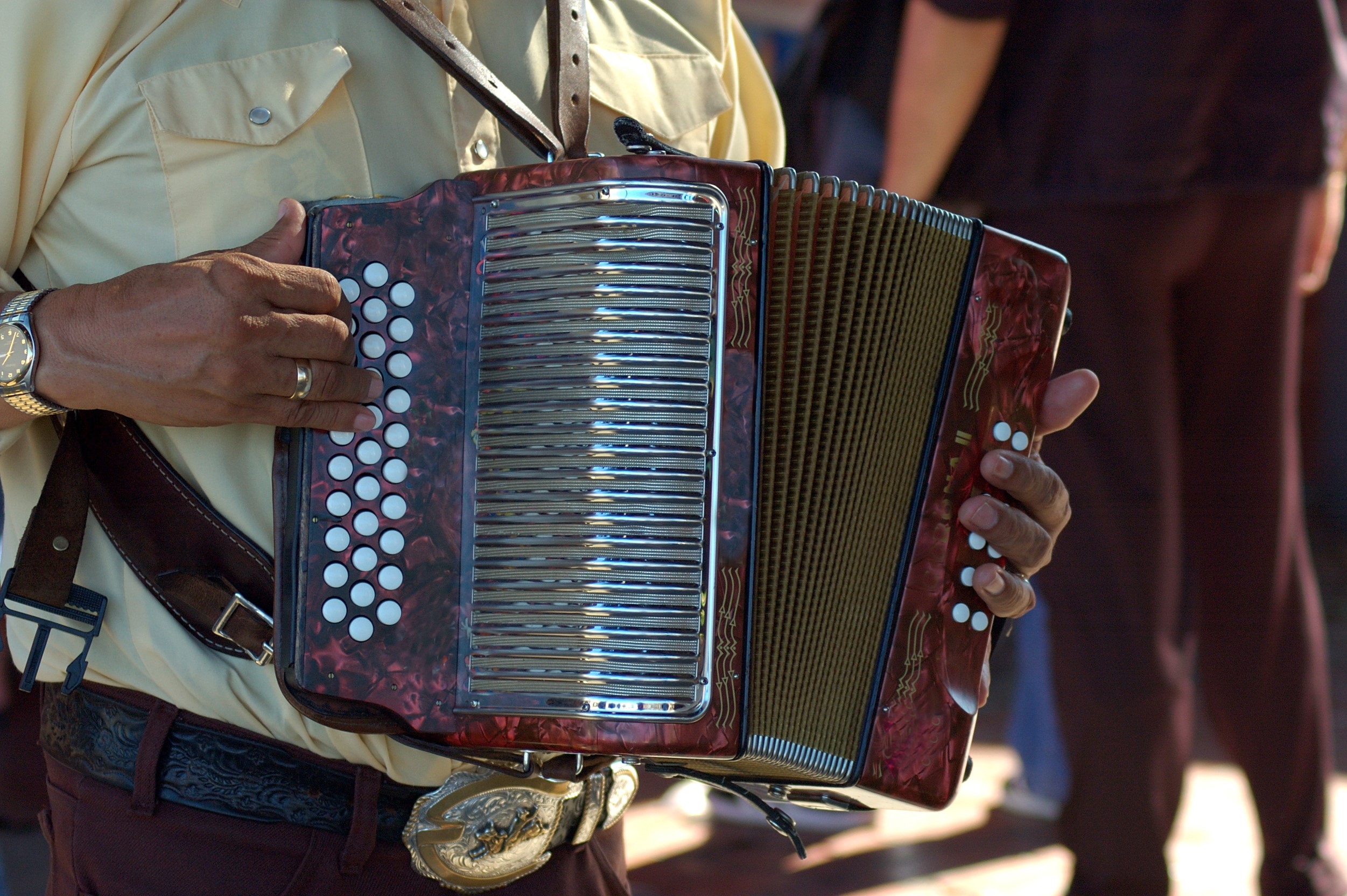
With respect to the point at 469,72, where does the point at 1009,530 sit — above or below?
below

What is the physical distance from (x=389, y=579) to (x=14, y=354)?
0.41m

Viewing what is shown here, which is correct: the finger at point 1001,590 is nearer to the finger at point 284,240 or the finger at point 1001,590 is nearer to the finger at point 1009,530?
the finger at point 1009,530

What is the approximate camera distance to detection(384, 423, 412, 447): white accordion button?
49.3 inches

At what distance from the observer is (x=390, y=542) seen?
1248mm

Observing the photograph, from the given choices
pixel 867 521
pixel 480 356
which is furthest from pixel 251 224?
pixel 867 521

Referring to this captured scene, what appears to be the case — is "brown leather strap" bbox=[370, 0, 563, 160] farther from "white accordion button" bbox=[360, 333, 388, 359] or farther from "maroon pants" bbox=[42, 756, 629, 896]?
"maroon pants" bbox=[42, 756, 629, 896]

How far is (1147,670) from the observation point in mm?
2479

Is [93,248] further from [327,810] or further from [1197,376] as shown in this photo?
[1197,376]

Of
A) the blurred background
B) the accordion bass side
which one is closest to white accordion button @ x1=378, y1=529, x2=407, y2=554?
the accordion bass side

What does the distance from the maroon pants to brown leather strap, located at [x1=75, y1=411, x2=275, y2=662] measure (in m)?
0.18

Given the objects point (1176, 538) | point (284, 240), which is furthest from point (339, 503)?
point (1176, 538)

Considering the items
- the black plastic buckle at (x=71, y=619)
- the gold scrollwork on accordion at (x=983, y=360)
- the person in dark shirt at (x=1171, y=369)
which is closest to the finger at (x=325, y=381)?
the black plastic buckle at (x=71, y=619)

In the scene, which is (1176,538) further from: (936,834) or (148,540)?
(148,540)

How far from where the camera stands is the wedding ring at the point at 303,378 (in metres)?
1.19
